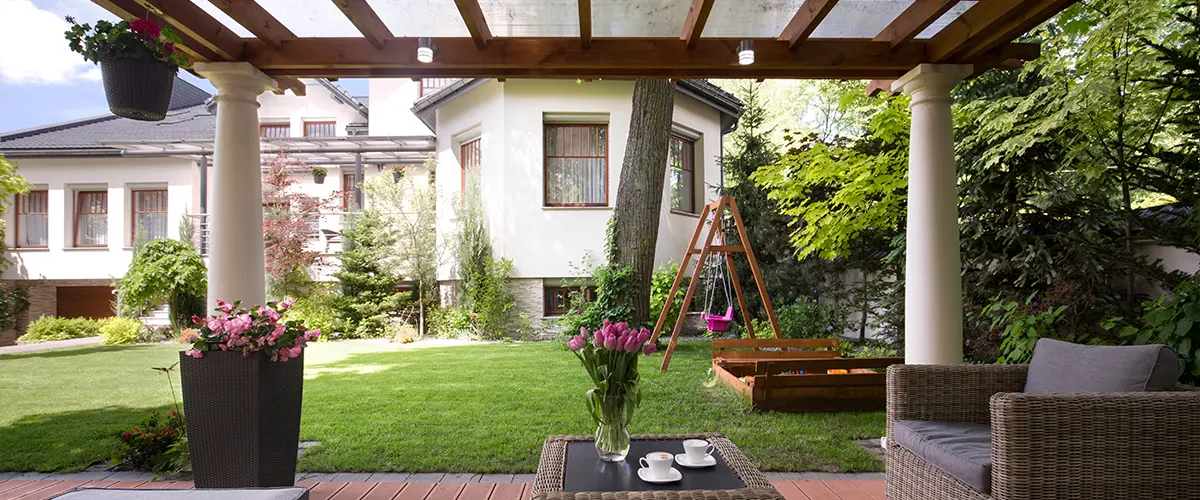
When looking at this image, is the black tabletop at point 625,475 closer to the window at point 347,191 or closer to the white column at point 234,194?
the white column at point 234,194

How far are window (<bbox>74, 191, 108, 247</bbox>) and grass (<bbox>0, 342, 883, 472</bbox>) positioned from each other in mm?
7983

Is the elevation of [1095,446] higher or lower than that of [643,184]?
lower

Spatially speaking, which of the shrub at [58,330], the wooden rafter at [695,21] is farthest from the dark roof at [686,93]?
the wooden rafter at [695,21]

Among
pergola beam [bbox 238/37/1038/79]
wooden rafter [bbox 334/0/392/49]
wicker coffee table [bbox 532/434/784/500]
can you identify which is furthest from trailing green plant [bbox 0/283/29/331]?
wicker coffee table [bbox 532/434/784/500]

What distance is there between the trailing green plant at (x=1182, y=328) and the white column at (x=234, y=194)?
5.08m

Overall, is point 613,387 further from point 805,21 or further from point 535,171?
point 535,171

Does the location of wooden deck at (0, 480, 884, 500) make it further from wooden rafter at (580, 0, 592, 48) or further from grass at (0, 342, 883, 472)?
wooden rafter at (580, 0, 592, 48)

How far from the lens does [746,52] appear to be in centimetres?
404

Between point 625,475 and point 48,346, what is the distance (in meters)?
13.8

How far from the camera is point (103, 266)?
15.6 m

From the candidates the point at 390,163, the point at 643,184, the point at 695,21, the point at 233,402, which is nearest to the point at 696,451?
the point at 233,402

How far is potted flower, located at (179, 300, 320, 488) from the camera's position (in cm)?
321

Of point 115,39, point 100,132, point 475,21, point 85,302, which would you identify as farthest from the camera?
point 100,132

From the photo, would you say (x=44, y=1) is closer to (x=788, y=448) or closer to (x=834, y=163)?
(x=834, y=163)
